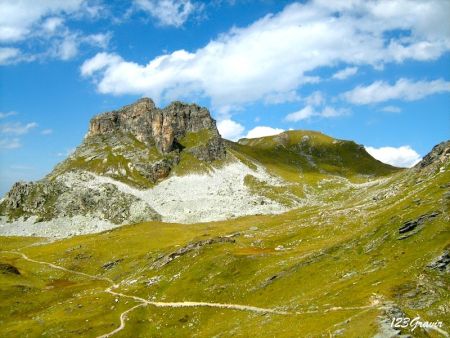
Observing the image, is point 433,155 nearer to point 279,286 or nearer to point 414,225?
point 414,225

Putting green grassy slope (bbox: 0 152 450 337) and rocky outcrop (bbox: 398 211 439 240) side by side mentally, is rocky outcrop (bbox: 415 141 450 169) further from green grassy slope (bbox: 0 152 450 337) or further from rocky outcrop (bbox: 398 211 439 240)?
rocky outcrop (bbox: 398 211 439 240)

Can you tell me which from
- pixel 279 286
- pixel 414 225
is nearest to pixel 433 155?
pixel 414 225

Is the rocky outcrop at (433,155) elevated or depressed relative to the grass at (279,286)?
elevated

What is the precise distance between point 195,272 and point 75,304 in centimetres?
2472

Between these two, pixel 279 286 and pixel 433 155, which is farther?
pixel 433 155

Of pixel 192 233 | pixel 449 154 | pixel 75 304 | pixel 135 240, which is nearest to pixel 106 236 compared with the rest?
pixel 135 240

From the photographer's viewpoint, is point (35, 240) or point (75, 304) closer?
point (75, 304)

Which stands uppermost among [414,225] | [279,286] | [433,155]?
[433,155]

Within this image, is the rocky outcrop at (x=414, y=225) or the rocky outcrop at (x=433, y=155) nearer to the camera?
the rocky outcrop at (x=414, y=225)

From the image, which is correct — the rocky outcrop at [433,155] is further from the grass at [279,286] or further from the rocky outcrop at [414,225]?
the rocky outcrop at [414,225]

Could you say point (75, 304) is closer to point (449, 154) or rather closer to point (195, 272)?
point (195, 272)

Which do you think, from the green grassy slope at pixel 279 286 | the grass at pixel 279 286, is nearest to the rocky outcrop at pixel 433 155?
the grass at pixel 279 286

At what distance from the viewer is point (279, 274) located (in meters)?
82.4

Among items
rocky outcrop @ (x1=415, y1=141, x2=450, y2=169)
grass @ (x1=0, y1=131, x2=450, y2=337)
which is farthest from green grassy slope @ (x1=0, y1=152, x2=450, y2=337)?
rocky outcrop @ (x1=415, y1=141, x2=450, y2=169)
